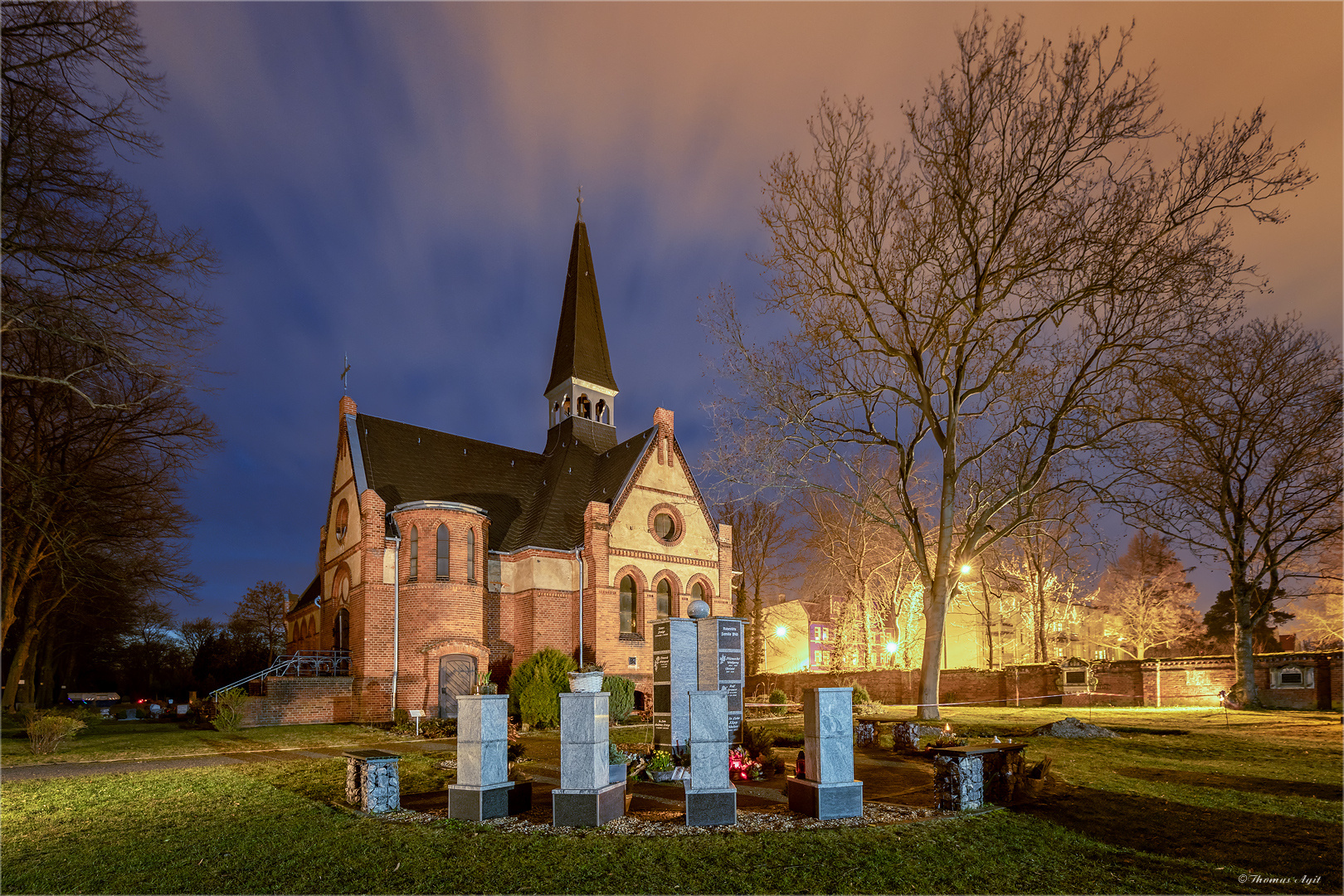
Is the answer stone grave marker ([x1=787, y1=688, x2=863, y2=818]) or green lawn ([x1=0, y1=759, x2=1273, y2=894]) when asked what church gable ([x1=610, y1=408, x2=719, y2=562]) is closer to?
stone grave marker ([x1=787, y1=688, x2=863, y2=818])

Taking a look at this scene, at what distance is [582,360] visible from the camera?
3541 cm

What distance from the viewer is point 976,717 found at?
21922 millimetres

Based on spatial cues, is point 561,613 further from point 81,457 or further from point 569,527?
point 81,457

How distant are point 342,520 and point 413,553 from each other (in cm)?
535

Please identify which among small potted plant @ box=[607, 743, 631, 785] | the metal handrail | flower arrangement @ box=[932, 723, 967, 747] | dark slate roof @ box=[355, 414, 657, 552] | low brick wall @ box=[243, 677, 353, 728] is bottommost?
low brick wall @ box=[243, 677, 353, 728]

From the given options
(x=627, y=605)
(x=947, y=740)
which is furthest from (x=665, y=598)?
(x=947, y=740)

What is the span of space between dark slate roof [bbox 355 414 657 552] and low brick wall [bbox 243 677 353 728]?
6.39 m

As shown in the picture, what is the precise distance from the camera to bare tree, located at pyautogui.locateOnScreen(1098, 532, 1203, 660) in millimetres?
46438

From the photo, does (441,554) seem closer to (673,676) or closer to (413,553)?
(413,553)

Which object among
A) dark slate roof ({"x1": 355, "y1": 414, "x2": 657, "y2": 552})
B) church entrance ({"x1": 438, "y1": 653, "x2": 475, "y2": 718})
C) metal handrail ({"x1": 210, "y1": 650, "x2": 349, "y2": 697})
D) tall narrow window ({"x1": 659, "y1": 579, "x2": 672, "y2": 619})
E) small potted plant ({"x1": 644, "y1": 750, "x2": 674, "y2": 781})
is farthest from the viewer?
tall narrow window ({"x1": 659, "y1": 579, "x2": 672, "y2": 619})

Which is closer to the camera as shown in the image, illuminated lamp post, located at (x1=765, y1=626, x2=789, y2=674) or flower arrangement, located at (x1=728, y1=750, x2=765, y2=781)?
flower arrangement, located at (x1=728, y1=750, x2=765, y2=781)

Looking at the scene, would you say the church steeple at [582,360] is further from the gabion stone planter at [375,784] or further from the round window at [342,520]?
the gabion stone planter at [375,784]

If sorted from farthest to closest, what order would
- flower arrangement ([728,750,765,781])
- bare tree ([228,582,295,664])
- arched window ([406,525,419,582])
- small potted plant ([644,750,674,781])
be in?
1. bare tree ([228,582,295,664])
2. arched window ([406,525,419,582])
3. small potted plant ([644,750,674,781])
4. flower arrangement ([728,750,765,781])

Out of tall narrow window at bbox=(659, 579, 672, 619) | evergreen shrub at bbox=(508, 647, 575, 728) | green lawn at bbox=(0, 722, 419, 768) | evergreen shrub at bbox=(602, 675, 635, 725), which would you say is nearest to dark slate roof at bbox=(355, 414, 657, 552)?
tall narrow window at bbox=(659, 579, 672, 619)
